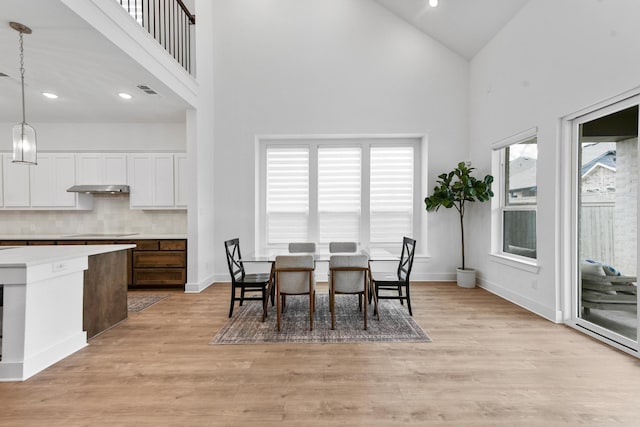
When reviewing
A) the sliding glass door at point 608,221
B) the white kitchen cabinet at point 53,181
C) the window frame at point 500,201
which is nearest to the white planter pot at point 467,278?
the window frame at point 500,201

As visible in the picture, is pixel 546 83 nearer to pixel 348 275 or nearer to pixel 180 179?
pixel 348 275

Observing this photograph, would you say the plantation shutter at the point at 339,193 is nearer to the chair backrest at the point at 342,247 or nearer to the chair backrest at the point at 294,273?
the chair backrest at the point at 342,247

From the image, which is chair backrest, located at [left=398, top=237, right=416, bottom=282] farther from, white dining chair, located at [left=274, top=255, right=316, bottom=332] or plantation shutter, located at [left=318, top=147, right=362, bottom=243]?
plantation shutter, located at [left=318, top=147, right=362, bottom=243]

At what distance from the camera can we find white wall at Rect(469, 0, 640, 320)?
291cm

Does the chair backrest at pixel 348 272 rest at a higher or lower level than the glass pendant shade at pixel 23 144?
lower

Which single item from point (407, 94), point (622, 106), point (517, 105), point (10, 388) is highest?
point (407, 94)

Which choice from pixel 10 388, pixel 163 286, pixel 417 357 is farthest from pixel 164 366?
pixel 163 286

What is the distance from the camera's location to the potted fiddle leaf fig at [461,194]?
494 centimetres

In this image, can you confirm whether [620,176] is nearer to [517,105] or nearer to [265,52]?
[517,105]

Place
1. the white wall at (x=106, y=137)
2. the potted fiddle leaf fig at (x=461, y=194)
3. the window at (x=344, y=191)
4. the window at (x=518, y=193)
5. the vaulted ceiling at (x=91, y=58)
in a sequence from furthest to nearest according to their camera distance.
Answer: the window at (x=344, y=191) < the white wall at (x=106, y=137) < the potted fiddle leaf fig at (x=461, y=194) < the window at (x=518, y=193) < the vaulted ceiling at (x=91, y=58)

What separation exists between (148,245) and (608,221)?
239 inches

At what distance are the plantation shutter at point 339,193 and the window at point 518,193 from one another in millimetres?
2370

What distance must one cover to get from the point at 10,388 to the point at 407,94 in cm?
618

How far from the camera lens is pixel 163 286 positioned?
5.39m
